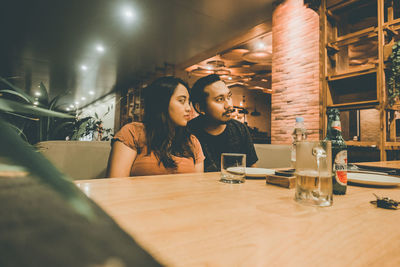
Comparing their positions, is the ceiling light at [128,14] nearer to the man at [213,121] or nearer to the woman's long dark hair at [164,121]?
the man at [213,121]

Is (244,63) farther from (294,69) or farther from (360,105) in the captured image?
(360,105)

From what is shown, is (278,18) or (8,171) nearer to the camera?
(8,171)

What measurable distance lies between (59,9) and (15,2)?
0.71 meters

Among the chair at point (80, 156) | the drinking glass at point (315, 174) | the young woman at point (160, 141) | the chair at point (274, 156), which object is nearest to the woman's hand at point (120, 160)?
the young woman at point (160, 141)

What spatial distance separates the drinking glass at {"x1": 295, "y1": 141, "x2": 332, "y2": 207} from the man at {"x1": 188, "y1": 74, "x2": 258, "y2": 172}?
4.25 ft

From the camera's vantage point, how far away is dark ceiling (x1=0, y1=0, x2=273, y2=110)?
4.37 meters

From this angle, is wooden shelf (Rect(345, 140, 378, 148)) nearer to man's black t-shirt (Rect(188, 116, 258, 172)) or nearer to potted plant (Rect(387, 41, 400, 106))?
potted plant (Rect(387, 41, 400, 106))

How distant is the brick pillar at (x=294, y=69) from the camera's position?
3.46 m

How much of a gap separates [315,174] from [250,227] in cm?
32

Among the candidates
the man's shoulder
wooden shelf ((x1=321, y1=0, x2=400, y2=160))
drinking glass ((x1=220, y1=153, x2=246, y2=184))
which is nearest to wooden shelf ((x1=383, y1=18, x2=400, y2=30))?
wooden shelf ((x1=321, y1=0, x2=400, y2=160))

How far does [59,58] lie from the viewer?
276 inches

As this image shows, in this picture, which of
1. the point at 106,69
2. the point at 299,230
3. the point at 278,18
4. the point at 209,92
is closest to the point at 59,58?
the point at 106,69

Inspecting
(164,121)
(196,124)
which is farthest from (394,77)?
(164,121)

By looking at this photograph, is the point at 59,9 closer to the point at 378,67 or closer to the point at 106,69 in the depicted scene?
the point at 106,69
